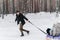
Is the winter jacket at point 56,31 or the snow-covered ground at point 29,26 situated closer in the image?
the winter jacket at point 56,31

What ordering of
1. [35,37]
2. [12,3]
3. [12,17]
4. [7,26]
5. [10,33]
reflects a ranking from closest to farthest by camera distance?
[35,37] → [10,33] → [7,26] → [12,17] → [12,3]

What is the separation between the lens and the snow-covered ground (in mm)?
12852

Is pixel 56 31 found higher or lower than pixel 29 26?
higher

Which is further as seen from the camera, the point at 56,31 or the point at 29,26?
the point at 29,26

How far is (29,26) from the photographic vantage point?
1664cm

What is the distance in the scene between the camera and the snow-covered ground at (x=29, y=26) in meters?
12.9

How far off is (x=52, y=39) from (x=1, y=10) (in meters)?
13.6

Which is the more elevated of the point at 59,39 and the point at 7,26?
the point at 59,39

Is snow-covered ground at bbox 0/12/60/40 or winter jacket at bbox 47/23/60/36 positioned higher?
winter jacket at bbox 47/23/60/36

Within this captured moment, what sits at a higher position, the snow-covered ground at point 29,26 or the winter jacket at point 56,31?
the winter jacket at point 56,31

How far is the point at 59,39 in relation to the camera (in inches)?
325

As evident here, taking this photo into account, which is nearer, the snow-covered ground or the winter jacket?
the winter jacket

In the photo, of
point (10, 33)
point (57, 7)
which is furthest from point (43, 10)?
point (10, 33)

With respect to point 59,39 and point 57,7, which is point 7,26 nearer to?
point 57,7
